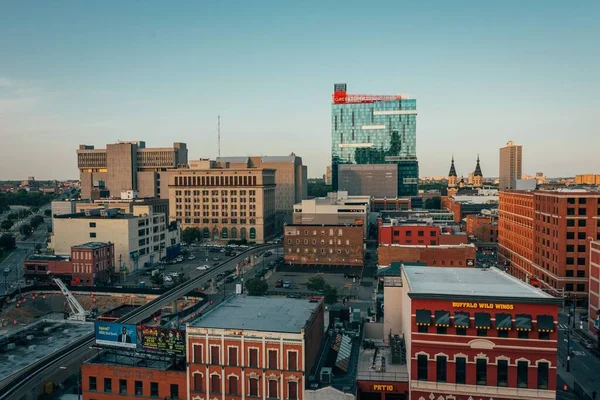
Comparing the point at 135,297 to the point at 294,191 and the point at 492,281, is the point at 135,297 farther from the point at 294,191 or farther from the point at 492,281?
the point at 294,191

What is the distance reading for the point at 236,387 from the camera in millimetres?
37719

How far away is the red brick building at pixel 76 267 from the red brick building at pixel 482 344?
70.6m

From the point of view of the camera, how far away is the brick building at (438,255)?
8688 cm

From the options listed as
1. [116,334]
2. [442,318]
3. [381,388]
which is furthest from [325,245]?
[442,318]

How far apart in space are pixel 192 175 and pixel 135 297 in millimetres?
82273

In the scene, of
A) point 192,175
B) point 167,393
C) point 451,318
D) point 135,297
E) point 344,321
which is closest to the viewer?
Answer: point 451,318

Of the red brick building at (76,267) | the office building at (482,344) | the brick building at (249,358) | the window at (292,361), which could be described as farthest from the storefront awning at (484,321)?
the red brick building at (76,267)

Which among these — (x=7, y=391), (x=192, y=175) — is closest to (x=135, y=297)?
(x=7, y=391)

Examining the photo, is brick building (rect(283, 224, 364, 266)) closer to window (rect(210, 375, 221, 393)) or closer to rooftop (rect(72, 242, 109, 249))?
rooftop (rect(72, 242, 109, 249))

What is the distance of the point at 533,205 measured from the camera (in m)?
90.0

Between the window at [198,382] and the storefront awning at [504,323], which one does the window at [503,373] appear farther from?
the window at [198,382]

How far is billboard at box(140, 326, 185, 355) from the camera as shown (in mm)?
39438

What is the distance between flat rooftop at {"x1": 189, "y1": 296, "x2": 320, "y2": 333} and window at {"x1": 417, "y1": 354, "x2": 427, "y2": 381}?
9093 millimetres

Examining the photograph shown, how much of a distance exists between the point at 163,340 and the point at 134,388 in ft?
13.8
